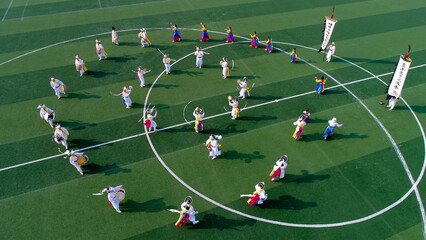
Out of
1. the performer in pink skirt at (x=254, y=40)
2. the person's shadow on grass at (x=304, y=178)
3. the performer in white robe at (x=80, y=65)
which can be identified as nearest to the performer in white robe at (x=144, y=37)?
the performer in white robe at (x=80, y=65)

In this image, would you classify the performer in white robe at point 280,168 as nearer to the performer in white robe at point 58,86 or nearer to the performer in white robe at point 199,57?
the performer in white robe at point 199,57

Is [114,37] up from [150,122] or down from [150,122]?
up

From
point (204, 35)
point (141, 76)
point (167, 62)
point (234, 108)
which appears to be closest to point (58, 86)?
point (141, 76)

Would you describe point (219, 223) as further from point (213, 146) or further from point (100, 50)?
point (100, 50)

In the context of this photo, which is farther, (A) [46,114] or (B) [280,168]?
(A) [46,114]

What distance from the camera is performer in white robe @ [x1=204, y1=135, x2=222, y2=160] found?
1562 centimetres

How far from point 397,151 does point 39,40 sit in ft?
106

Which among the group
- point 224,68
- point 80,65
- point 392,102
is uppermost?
point 80,65

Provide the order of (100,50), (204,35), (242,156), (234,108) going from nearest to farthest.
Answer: (242,156), (234,108), (100,50), (204,35)

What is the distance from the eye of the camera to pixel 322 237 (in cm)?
1316

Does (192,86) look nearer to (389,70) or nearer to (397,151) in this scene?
(397,151)

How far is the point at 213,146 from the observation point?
1581 cm

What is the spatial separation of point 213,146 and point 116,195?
19.4 ft

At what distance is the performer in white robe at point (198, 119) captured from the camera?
55.9 ft
